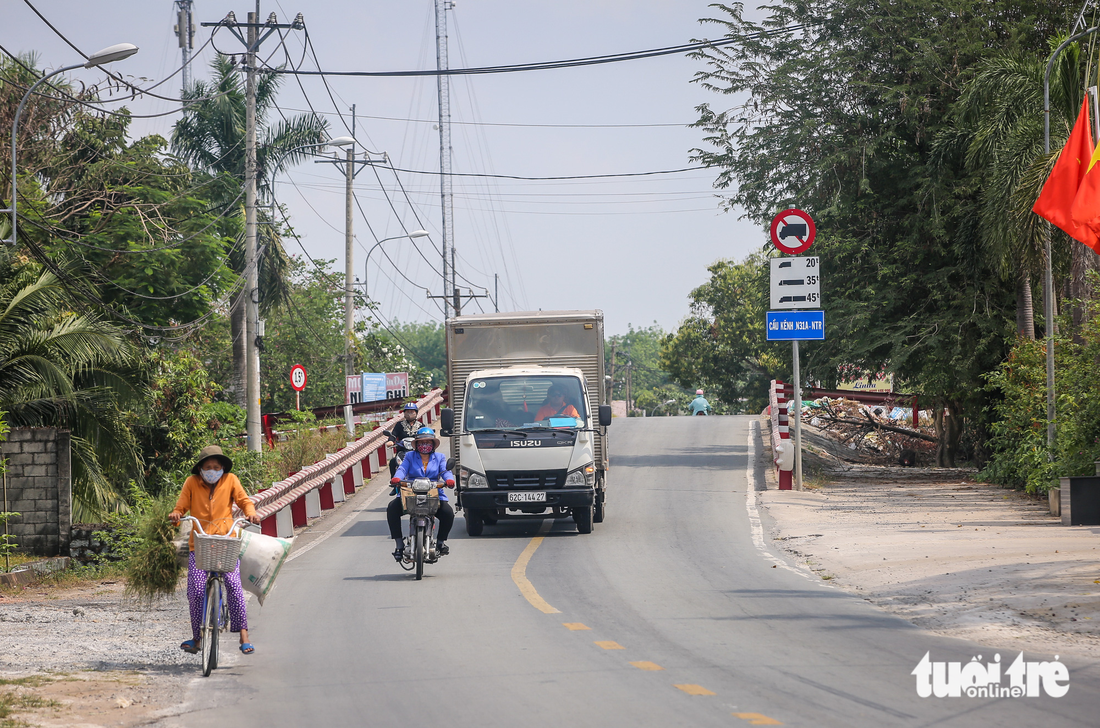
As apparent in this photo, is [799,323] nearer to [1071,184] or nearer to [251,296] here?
[1071,184]

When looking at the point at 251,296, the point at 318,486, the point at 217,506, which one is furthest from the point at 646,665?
the point at 251,296

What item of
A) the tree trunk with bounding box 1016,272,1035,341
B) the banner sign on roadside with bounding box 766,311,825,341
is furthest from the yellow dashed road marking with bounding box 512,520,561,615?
the tree trunk with bounding box 1016,272,1035,341

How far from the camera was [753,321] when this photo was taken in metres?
65.8

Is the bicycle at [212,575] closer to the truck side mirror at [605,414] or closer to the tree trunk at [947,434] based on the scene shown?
the truck side mirror at [605,414]

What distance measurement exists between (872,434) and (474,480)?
19.5 meters

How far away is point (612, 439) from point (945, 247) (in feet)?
37.4

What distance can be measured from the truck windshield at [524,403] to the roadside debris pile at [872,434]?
50.5ft

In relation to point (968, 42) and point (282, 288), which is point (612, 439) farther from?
point (282, 288)

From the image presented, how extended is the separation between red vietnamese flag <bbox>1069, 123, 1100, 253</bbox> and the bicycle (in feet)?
30.7

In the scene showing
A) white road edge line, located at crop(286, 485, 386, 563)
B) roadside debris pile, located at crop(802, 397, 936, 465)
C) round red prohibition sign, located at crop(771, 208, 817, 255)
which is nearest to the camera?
white road edge line, located at crop(286, 485, 386, 563)

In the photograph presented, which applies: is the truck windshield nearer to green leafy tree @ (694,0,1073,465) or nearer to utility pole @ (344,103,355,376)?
green leafy tree @ (694,0,1073,465)

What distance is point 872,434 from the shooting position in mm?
32750

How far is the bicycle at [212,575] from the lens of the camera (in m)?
8.23

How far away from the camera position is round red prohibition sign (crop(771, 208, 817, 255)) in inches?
806
